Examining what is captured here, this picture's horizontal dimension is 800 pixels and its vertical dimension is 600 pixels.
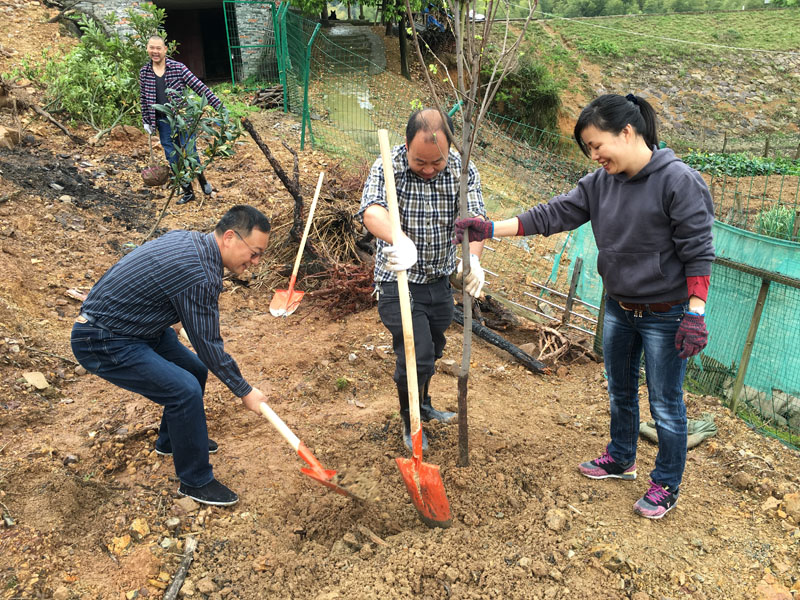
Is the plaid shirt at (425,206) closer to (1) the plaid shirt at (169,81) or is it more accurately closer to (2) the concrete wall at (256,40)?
(1) the plaid shirt at (169,81)

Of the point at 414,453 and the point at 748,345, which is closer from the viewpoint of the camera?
the point at 414,453

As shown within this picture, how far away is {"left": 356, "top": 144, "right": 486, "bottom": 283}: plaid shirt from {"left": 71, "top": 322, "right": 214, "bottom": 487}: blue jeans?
41.0 inches

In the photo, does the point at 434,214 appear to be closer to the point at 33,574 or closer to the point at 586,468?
the point at 586,468

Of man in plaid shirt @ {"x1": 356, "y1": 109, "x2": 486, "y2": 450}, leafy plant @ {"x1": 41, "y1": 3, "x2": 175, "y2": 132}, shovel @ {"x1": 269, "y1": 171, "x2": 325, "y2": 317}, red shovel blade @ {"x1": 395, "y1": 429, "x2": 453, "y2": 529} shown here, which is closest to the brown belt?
man in plaid shirt @ {"x1": 356, "y1": 109, "x2": 486, "y2": 450}

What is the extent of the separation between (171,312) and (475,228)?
1.37 m

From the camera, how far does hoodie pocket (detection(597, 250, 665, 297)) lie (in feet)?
7.00

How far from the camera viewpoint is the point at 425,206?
→ 2.58 metres

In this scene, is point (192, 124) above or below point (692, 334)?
above

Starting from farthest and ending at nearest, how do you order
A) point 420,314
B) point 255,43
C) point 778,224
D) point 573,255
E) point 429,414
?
point 255,43 → point 778,224 → point 573,255 → point 429,414 → point 420,314

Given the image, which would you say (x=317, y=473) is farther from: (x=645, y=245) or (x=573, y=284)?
(x=573, y=284)

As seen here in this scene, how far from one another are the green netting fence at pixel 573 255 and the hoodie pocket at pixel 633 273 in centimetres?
153

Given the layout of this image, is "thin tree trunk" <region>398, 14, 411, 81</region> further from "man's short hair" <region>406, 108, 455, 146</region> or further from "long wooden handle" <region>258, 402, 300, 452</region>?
"long wooden handle" <region>258, 402, 300, 452</region>

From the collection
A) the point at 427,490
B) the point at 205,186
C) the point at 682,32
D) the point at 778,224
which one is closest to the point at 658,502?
the point at 427,490

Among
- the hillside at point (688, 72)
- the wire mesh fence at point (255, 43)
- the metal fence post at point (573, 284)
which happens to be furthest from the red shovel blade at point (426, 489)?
the hillside at point (688, 72)
